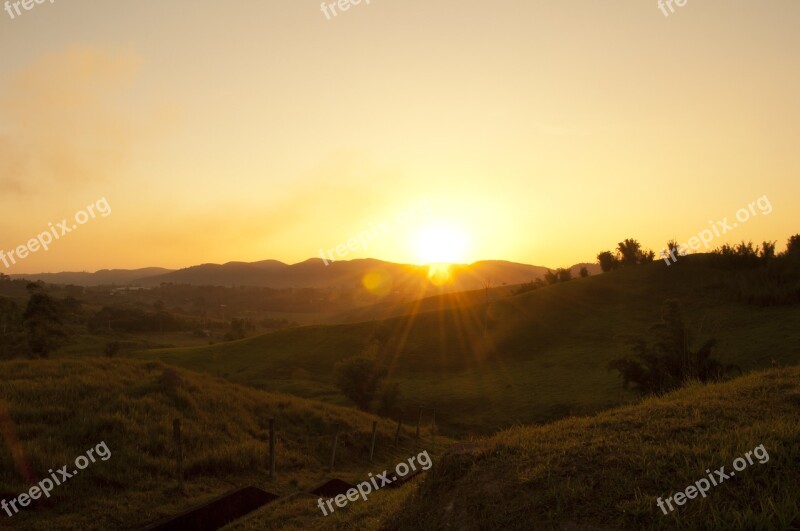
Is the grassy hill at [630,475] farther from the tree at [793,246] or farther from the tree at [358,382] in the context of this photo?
the tree at [793,246]

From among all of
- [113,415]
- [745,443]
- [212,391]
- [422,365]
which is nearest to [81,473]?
[113,415]

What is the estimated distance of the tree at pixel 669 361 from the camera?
28750 millimetres

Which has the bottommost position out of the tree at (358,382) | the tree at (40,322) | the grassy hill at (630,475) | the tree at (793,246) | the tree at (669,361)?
the tree at (793,246)

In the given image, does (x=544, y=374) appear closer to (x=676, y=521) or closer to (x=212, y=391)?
(x=212, y=391)

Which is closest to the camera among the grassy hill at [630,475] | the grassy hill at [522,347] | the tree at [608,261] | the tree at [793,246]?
the grassy hill at [630,475]

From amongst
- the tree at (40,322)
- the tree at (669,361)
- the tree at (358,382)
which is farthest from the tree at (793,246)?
the tree at (40,322)

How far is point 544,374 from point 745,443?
50.8 metres

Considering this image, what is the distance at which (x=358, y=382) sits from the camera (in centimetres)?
4647

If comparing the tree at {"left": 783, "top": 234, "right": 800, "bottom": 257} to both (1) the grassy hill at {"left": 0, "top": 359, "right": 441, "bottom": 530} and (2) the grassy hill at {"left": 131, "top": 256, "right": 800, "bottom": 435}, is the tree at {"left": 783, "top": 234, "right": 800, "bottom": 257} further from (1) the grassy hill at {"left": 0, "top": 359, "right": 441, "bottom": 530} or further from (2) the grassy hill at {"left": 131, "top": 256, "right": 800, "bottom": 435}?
(1) the grassy hill at {"left": 0, "top": 359, "right": 441, "bottom": 530}

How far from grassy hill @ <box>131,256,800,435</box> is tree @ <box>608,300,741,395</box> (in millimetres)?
7404

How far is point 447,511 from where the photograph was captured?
22.8 ft

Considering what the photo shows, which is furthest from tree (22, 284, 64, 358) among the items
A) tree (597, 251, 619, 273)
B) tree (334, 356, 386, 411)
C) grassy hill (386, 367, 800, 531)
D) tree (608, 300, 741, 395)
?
tree (597, 251, 619, 273)

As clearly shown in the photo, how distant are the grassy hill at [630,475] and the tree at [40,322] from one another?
2154 inches

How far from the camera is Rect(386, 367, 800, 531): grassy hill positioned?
5160 millimetres
